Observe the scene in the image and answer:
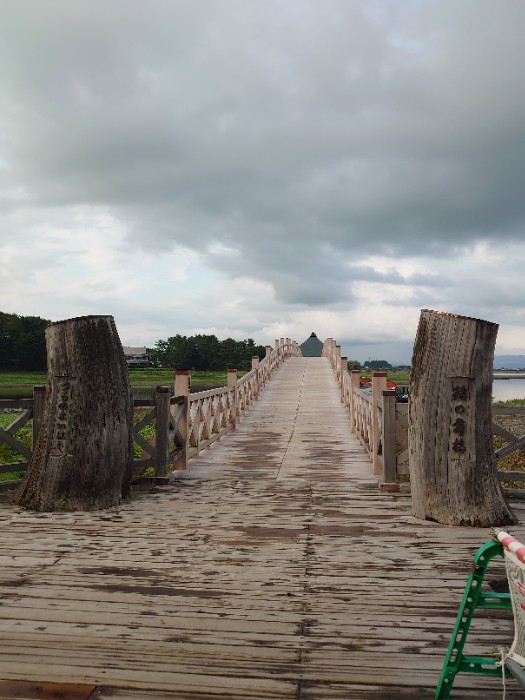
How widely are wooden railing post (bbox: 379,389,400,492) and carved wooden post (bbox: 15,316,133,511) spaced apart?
9.87 ft

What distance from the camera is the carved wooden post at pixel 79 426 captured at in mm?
5375

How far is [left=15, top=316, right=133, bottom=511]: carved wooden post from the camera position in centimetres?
538

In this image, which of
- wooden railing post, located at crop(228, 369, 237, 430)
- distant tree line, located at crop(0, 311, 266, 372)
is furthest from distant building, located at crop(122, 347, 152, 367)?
wooden railing post, located at crop(228, 369, 237, 430)

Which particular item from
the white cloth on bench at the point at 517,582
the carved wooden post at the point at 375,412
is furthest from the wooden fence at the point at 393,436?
the white cloth on bench at the point at 517,582

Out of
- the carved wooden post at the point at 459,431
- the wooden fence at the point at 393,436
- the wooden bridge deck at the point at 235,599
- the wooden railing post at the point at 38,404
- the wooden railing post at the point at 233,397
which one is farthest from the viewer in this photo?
the wooden railing post at the point at 233,397

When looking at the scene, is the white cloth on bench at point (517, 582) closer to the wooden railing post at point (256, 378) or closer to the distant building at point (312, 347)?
the wooden railing post at point (256, 378)

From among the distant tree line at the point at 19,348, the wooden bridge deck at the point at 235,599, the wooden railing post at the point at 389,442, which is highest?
the distant tree line at the point at 19,348

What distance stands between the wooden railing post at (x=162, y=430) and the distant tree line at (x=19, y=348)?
162 feet

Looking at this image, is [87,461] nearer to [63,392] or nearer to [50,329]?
[63,392]

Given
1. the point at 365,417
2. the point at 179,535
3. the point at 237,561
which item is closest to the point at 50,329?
the point at 179,535

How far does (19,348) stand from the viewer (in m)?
53.5

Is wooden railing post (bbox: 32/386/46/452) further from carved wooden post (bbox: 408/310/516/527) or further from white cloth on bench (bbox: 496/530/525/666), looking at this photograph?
white cloth on bench (bbox: 496/530/525/666)

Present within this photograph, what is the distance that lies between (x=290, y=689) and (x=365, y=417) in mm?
7139

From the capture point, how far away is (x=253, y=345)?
7925cm
